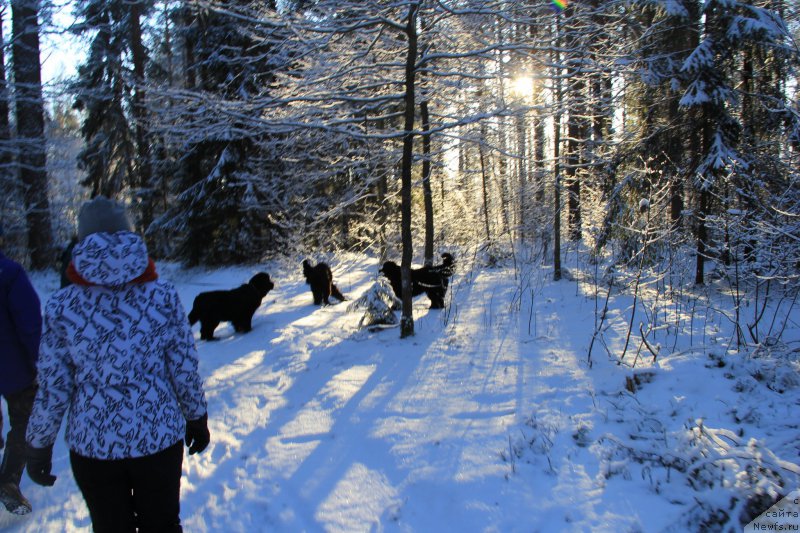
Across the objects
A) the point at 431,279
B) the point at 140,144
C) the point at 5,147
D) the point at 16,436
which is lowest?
the point at 16,436

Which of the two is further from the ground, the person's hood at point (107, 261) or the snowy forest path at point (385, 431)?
the person's hood at point (107, 261)

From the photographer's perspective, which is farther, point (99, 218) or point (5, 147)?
point (5, 147)

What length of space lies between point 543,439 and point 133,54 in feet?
63.6

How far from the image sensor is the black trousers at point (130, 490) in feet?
6.70

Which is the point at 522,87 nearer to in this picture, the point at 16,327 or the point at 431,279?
the point at 431,279

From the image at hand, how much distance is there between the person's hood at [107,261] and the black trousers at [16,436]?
1.92 metres

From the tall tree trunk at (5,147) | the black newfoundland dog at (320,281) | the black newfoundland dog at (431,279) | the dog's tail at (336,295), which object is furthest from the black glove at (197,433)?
the tall tree trunk at (5,147)

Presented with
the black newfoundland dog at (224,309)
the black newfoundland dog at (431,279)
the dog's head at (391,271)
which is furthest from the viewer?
the dog's head at (391,271)

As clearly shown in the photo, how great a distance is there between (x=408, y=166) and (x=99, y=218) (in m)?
4.82

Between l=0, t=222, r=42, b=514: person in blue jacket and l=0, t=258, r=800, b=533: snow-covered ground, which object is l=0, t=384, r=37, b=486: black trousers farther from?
l=0, t=258, r=800, b=533: snow-covered ground

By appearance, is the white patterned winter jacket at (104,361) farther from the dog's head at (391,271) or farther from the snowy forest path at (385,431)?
the dog's head at (391,271)

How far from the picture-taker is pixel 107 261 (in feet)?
6.58

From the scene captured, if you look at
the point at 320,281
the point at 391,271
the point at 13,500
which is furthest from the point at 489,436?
the point at 320,281

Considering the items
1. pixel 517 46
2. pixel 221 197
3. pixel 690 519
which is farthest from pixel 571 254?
pixel 690 519
